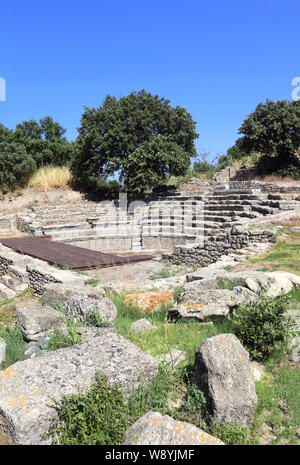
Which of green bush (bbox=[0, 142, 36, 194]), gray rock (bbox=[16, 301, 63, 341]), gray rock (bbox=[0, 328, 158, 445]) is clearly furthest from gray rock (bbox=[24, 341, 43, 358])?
green bush (bbox=[0, 142, 36, 194])

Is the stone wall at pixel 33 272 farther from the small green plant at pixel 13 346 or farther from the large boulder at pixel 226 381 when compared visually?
the large boulder at pixel 226 381

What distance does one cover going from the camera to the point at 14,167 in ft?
64.3

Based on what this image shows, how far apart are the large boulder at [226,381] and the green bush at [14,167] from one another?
1979 cm

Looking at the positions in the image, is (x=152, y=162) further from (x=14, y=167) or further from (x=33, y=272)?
(x=33, y=272)

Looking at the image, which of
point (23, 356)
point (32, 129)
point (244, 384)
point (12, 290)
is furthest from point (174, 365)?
point (32, 129)

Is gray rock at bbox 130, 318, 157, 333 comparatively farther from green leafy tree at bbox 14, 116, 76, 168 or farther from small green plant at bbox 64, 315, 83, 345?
green leafy tree at bbox 14, 116, 76, 168

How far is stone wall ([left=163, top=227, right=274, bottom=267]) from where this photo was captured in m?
9.65

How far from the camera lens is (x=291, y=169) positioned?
1956cm

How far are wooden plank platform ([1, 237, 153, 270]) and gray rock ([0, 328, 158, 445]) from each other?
19.6ft

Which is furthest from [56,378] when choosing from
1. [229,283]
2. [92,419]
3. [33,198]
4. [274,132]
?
[274,132]

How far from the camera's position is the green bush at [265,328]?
330cm
